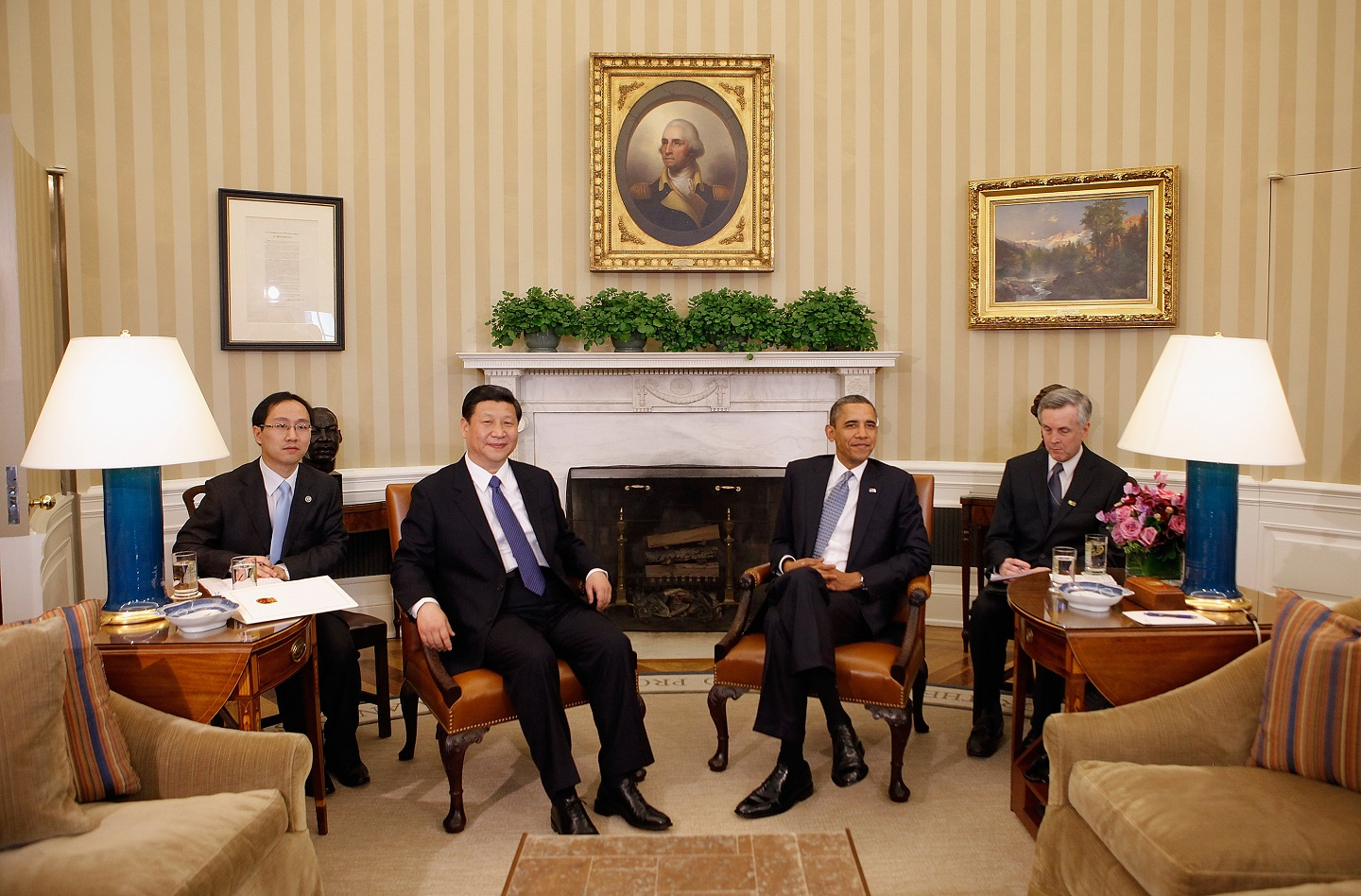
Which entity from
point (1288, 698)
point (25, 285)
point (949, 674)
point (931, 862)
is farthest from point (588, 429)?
point (1288, 698)

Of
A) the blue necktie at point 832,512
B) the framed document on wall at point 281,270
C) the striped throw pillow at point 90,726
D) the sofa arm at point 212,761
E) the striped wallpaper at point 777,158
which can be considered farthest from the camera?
the framed document on wall at point 281,270

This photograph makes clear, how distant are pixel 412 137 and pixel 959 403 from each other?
3.55 meters

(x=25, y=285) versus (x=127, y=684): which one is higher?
(x=25, y=285)

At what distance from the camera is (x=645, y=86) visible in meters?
5.47

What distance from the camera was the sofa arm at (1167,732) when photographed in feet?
8.00

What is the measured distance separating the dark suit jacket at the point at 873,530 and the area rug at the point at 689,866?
1465 mm

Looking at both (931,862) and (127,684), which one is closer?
(127,684)

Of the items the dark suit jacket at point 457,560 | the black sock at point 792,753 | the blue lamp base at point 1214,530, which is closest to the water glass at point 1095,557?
the blue lamp base at point 1214,530

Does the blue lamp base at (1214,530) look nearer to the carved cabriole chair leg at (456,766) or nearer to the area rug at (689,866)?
the area rug at (689,866)

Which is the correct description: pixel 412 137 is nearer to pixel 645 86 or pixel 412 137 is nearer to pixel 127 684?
pixel 645 86

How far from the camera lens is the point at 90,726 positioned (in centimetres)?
220

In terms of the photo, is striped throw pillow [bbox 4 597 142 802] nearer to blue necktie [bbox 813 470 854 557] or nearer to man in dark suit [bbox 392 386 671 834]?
man in dark suit [bbox 392 386 671 834]

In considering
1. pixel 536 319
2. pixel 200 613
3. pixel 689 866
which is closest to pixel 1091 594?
pixel 689 866

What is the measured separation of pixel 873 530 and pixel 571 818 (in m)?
1.58
